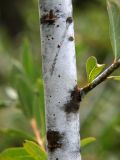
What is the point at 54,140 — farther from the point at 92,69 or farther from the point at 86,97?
the point at 86,97

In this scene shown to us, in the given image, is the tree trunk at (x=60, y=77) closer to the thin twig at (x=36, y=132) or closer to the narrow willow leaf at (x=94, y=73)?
the narrow willow leaf at (x=94, y=73)

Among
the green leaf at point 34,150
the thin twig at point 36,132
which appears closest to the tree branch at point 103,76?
the green leaf at point 34,150

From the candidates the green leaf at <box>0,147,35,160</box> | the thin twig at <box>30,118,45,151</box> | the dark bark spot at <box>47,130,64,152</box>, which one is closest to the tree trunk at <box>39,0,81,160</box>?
the dark bark spot at <box>47,130,64,152</box>

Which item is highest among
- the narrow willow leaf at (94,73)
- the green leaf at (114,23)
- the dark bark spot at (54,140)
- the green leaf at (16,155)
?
the green leaf at (114,23)

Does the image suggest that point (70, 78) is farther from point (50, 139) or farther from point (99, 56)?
point (99, 56)

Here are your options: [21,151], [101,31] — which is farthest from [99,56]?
[21,151]

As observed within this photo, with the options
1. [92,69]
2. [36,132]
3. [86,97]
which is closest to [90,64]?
[92,69]
